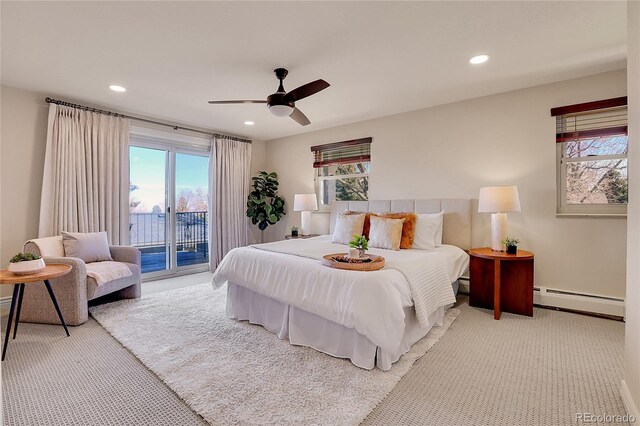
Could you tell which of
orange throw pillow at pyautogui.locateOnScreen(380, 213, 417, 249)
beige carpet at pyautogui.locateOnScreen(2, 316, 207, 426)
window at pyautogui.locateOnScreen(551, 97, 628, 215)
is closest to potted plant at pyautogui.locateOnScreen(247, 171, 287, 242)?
orange throw pillow at pyautogui.locateOnScreen(380, 213, 417, 249)

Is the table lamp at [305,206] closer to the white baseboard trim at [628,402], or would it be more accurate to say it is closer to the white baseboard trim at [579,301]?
the white baseboard trim at [579,301]

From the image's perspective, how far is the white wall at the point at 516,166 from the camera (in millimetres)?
3350

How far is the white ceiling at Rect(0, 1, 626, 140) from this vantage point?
2324 mm

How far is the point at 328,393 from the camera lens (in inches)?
81.8

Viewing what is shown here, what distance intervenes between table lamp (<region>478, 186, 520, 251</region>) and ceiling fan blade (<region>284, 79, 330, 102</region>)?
6.97 ft

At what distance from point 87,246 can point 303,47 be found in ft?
10.8

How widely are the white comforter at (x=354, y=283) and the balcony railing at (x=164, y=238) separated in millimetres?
2305

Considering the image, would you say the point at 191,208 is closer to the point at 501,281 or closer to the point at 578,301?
the point at 501,281

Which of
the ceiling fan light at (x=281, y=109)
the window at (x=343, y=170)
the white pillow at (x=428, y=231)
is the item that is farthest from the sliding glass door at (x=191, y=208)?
the white pillow at (x=428, y=231)

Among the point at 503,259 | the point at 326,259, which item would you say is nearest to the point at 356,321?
the point at 326,259

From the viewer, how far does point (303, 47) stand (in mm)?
2795

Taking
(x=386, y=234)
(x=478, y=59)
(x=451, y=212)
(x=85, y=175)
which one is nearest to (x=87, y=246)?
(x=85, y=175)

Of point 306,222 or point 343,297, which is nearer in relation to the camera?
point 343,297

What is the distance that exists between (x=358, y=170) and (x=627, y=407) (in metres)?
4.03
